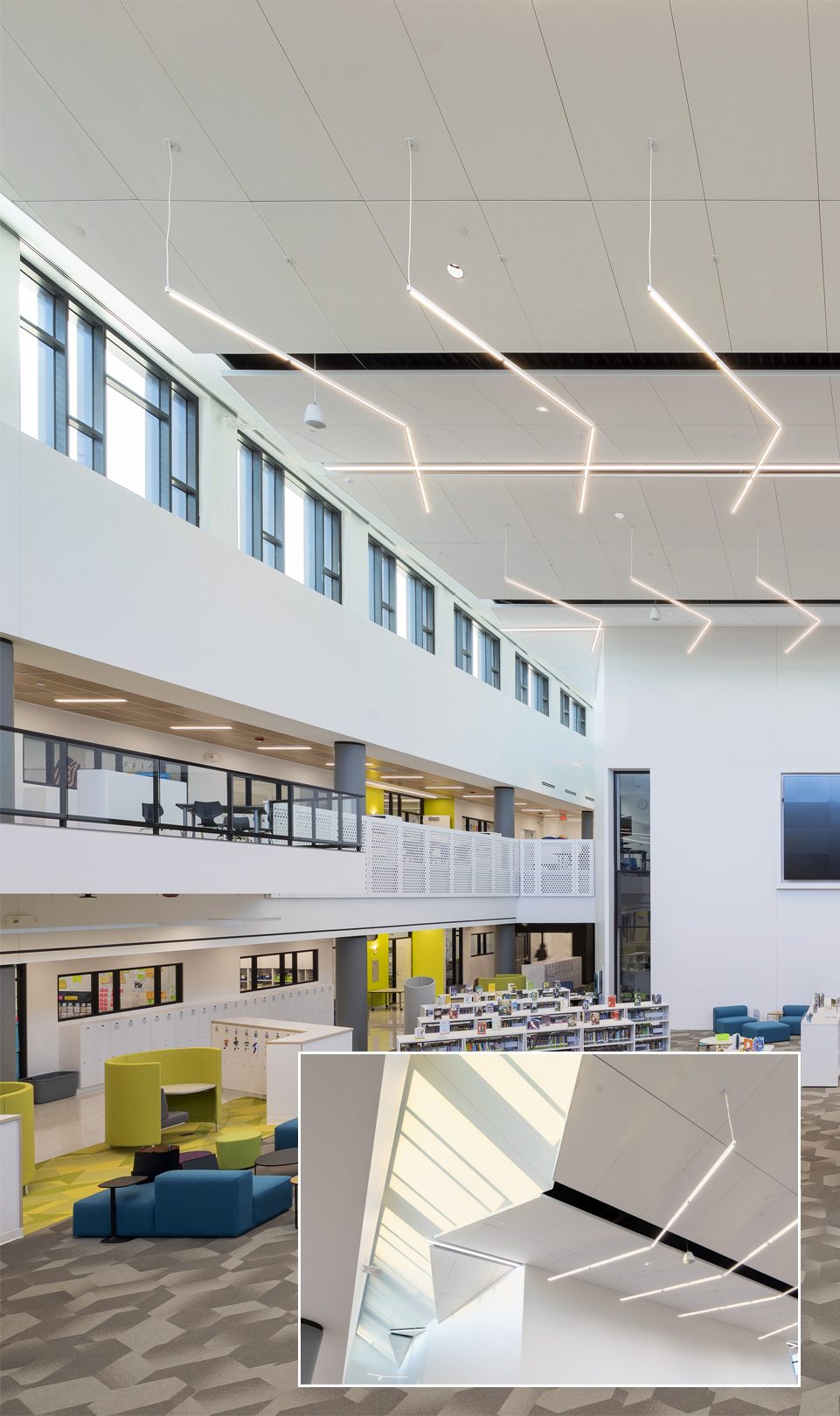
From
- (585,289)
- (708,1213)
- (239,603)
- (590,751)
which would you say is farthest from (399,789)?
(708,1213)

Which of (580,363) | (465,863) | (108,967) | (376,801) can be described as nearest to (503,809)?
(376,801)

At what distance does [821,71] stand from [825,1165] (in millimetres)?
9326

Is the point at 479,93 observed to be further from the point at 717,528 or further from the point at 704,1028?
the point at 704,1028

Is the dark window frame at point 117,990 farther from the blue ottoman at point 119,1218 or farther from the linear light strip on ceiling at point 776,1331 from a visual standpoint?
the linear light strip on ceiling at point 776,1331

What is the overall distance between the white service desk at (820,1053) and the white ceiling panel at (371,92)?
40.8 ft

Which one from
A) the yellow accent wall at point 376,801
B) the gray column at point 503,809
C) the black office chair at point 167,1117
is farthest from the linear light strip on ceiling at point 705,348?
the yellow accent wall at point 376,801

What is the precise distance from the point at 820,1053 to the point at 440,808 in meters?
15.6

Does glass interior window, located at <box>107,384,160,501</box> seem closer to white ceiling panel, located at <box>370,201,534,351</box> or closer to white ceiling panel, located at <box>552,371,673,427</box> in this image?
white ceiling panel, located at <box>370,201,534,351</box>

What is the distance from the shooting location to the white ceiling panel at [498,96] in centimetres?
610

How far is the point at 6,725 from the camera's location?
9.45m

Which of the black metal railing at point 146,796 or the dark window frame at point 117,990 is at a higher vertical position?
the black metal railing at point 146,796

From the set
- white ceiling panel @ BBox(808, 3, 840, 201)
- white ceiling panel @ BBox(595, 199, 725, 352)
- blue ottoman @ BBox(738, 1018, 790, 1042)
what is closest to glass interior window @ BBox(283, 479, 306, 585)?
white ceiling panel @ BBox(595, 199, 725, 352)

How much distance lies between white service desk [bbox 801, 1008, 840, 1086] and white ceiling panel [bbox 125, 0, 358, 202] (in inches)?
502

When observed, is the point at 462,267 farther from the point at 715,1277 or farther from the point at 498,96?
the point at 715,1277
